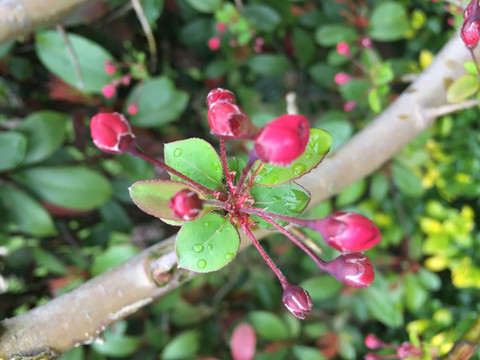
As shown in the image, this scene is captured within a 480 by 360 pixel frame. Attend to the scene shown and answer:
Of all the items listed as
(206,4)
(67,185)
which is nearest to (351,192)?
(206,4)

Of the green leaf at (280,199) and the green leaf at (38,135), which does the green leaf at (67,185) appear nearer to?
the green leaf at (38,135)

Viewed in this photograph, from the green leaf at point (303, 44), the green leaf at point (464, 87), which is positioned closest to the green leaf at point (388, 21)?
the green leaf at point (303, 44)

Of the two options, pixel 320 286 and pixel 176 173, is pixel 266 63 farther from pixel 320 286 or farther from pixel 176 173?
pixel 176 173

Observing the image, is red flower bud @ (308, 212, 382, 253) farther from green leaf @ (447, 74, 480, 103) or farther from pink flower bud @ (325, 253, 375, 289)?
green leaf @ (447, 74, 480, 103)

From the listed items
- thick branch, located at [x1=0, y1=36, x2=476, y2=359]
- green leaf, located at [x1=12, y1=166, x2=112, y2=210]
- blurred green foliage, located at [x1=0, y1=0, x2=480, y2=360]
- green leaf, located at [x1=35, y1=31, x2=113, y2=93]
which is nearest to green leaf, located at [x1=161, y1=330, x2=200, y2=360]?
blurred green foliage, located at [x1=0, y1=0, x2=480, y2=360]

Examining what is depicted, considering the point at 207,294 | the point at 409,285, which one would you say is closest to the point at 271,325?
the point at 207,294

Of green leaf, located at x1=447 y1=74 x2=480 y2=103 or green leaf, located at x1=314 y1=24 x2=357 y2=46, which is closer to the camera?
green leaf, located at x1=447 y1=74 x2=480 y2=103
